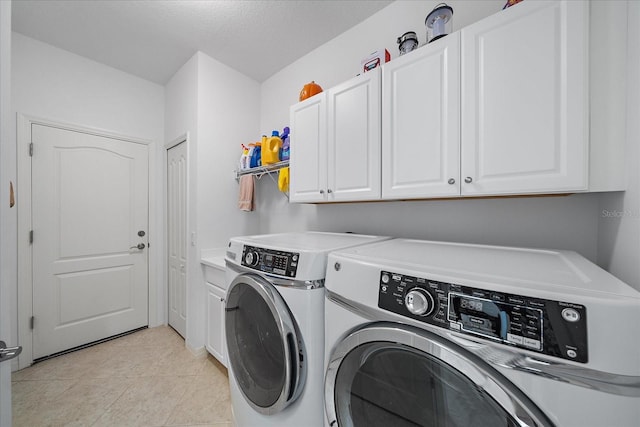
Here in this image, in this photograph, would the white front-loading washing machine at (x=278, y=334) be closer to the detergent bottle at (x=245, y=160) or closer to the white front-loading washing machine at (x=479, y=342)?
the white front-loading washing machine at (x=479, y=342)

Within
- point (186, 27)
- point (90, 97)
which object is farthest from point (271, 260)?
point (90, 97)

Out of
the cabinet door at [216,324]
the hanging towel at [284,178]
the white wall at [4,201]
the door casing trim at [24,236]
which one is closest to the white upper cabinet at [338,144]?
the hanging towel at [284,178]

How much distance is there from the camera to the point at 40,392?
5.59 feet

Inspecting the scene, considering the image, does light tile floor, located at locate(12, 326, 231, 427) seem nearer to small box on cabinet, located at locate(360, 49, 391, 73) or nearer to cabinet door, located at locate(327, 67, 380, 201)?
cabinet door, located at locate(327, 67, 380, 201)

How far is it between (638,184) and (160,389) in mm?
2812

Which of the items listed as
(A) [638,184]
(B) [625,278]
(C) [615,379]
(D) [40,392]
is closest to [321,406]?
(C) [615,379]

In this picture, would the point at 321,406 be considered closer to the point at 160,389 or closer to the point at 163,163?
the point at 160,389

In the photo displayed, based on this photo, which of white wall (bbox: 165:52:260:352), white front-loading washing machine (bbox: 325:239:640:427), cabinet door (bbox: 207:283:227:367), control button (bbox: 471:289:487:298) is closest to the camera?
white front-loading washing machine (bbox: 325:239:640:427)

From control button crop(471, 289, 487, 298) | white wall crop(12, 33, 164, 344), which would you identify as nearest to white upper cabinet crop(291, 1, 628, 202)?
control button crop(471, 289, 487, 298)

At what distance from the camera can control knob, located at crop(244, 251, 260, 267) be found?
1165 millimetres

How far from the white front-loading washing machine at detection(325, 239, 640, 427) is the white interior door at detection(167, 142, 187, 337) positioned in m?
2.13

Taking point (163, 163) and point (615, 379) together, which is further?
point (163, 163)

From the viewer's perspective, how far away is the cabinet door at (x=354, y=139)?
1.36 meters

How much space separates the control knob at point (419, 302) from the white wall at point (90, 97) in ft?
9.90
